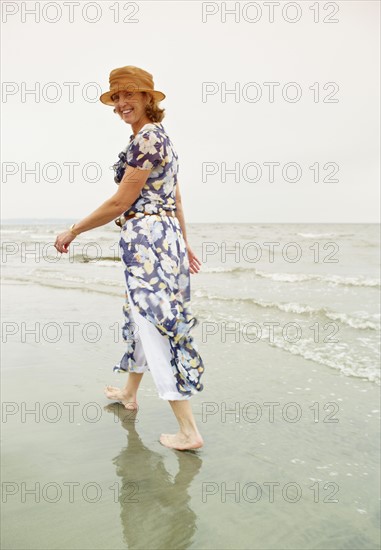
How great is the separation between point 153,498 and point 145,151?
5.29 feet

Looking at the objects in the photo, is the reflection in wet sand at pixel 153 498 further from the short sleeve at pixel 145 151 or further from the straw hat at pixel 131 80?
the straw hat at pixel 131 80

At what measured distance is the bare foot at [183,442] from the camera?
265cm

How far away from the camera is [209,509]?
2.10 m

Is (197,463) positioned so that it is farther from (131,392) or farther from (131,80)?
(131,80)

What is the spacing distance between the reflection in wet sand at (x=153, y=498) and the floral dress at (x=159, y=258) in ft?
1.27

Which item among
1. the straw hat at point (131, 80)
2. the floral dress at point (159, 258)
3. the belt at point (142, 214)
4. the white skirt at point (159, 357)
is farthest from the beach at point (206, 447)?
the straw hat at point (131, 80)

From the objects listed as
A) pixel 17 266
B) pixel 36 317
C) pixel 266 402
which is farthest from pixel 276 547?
pixel 17 266

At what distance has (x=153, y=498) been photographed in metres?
2.15

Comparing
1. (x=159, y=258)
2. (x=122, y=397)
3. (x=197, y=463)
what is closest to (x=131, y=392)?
(x=122, y=397)

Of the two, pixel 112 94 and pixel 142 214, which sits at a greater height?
pixel 112 94

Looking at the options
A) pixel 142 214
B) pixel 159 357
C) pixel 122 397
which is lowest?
pixel 122 397

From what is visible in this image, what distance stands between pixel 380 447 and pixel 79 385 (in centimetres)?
207

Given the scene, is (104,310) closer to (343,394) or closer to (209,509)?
(343,394)

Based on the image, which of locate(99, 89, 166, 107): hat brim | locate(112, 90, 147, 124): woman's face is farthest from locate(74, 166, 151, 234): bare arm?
locate(99, 89, 166, 107): hat brim
